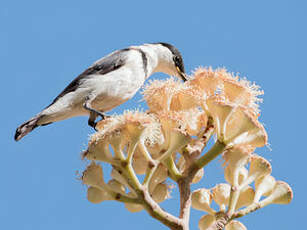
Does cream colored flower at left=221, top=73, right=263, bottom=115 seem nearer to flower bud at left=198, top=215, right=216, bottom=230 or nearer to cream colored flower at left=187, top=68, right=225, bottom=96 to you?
cream colored flower at left=187, top=68, right=225, bottom=96

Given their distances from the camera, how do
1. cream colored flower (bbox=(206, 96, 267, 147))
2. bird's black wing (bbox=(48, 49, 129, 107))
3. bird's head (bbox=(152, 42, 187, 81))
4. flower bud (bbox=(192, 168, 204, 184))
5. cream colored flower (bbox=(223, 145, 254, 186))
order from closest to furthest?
cream colored flower (bbox=(206, 96, 267, 147)), cream colored flower (bbox=(223, 145, 254, 186)), flower bud (bbox=(192, 168, 204, 184)), bird's black wing (bbox=(48, 49, 129, 107)), bird's head (bbox=(152, 42, 187, 81))

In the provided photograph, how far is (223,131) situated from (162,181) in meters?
0.62

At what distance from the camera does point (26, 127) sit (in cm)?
530

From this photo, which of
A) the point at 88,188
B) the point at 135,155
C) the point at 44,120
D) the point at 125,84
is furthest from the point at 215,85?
the point at 44,120

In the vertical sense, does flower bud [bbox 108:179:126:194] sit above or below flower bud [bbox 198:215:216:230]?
above

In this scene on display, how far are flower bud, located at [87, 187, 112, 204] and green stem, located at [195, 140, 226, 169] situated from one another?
2.24ft

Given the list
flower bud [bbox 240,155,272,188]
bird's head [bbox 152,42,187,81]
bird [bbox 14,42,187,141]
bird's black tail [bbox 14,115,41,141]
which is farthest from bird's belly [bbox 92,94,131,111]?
flower bud [bbox 240,155,272,188]

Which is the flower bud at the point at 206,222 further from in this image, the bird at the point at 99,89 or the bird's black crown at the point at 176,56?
the bird's black crown at the point at 176,56

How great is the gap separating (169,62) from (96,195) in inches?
133

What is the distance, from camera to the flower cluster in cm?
288

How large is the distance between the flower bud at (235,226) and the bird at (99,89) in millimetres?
A: 2262

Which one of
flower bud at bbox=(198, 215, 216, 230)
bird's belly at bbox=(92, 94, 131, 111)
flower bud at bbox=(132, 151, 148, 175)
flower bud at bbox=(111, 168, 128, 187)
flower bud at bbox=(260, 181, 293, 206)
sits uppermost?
bird's belly at bbox=(92, 94, 131, 111)

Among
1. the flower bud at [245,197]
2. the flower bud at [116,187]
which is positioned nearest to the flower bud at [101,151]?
the flower bud at [116,187]

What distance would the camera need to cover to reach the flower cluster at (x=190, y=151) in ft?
9.45
